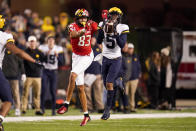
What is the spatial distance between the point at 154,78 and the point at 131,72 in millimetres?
1324

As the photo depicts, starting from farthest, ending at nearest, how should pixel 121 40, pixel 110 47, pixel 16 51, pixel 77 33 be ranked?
pixel 110 47
pixel 121 40
pixel 77 33
pixel 16 51

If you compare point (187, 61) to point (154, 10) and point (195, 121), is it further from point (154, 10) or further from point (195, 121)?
point (195, 121)

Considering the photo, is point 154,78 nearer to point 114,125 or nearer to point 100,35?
point 100,35

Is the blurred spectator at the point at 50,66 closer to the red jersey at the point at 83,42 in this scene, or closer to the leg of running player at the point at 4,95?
the red jersey at the point at 83,42

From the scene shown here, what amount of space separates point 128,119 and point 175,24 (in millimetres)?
13476

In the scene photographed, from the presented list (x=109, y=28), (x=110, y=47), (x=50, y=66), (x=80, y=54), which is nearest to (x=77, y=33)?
(x=80, y=54)

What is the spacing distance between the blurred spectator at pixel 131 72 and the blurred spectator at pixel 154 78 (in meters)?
1.00

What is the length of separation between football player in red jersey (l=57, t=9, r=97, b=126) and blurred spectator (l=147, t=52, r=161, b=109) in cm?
669

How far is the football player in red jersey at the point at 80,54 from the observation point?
12844 millimetres

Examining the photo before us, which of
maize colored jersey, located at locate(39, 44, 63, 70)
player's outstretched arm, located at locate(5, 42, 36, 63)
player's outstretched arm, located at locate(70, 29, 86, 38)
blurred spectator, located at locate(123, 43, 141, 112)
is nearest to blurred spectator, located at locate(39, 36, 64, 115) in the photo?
maize colored jersey, located at locate(39, 44, 63, 70)

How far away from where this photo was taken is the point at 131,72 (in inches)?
731

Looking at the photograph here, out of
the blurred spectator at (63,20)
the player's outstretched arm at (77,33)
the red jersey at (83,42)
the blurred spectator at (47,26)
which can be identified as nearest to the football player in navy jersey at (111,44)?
the red jersey at (83,42)

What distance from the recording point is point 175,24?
91.6ft

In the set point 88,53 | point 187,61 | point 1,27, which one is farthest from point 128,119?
point 187,61
